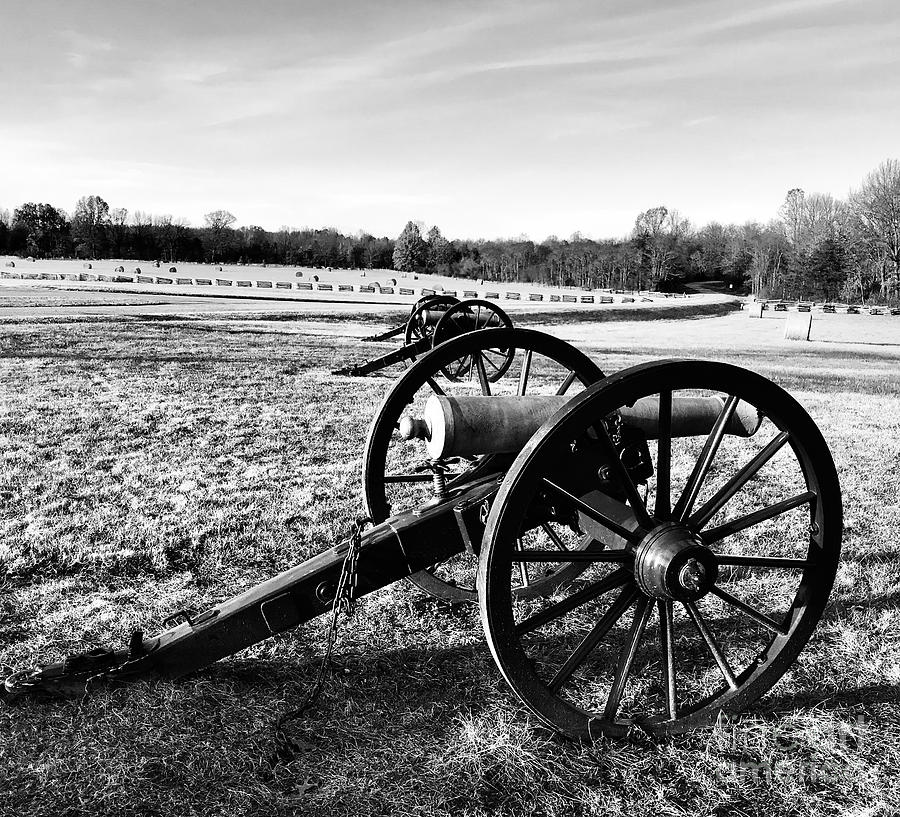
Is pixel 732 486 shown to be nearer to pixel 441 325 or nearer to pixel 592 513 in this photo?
pixel 592 513

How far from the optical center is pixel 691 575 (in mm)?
2154

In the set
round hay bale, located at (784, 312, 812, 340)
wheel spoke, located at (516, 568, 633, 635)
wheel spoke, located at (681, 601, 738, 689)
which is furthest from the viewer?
round hay bale, located at (784, 312, 812, 340)

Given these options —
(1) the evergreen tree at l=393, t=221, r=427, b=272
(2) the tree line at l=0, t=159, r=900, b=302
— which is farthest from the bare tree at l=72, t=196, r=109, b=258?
(1) the evergreen tree at l=393, t=221, r=427, b=272

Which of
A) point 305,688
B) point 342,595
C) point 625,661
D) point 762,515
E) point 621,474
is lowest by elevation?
point 305,688

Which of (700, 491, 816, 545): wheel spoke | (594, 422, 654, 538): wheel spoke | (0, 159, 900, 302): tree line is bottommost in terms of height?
(700, 491, 816, 545): wheel spoke

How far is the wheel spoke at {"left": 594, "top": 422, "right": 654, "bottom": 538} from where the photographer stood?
2.12 metres

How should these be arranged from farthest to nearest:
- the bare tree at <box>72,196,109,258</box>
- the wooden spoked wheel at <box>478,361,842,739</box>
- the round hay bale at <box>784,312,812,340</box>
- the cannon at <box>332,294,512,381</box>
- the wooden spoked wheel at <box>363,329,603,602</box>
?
the bare tree at <box>72,196,109,258</box> < the round hay bale at <box>784,312,812,340</box> < the cannon at <box>332,294,512,381</box> < the wooden spoked wheel at <box>363,329,603,602</box> < the wooden spoked wheel at <box>478,361,842,739</box>

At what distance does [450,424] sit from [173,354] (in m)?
11.5

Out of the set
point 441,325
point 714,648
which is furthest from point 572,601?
point 441,325

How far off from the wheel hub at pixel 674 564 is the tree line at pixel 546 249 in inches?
2651

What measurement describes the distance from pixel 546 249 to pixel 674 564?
9509 cm

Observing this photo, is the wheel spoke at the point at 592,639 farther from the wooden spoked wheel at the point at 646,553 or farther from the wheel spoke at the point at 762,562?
the wheel spoke at the point at 762,562

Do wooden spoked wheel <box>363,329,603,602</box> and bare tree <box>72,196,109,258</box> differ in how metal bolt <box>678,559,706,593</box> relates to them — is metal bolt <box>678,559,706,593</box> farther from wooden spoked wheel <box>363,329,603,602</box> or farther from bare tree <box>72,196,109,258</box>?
bare tree <box>72,196,109,258</box>

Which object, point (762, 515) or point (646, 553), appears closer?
point (646, 553)
